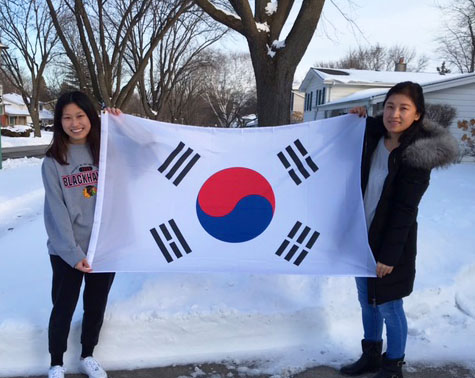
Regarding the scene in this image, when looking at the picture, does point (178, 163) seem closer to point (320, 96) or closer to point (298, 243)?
point (298, 243)

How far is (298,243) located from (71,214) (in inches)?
62.3

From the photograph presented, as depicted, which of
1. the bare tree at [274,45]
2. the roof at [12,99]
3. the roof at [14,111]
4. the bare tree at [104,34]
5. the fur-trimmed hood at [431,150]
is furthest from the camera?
the roof at [12,99]

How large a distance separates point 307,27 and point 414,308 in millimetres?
3047

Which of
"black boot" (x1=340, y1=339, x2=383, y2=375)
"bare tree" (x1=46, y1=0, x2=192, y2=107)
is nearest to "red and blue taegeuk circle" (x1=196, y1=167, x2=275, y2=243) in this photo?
"black boot" (x1=340, y1=339, x2=383, y2=375)

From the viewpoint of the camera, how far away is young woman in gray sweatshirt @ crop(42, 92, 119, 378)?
8.58 feet

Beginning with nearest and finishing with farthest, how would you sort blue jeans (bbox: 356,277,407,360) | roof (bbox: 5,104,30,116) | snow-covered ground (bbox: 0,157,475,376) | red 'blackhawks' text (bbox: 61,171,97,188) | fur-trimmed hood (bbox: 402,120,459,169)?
fur-trimmed hood (bbox: 402,120,459,169) < red 'blackhawks' text (bbox: 61,171,97,188) < blue jeans (bbox: 356,277,407,360) < snow-covered ground (bbox: 0,157,475,376) < roof (bbox: 5,104,30,116)

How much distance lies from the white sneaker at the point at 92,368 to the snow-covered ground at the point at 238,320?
18 centimetres

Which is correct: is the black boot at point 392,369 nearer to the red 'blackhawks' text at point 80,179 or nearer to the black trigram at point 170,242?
the black trigram at point 170,242

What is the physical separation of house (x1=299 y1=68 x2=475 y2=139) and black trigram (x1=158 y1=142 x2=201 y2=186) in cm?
1599

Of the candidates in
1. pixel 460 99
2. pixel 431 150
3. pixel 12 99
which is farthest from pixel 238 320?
pixel 12 99

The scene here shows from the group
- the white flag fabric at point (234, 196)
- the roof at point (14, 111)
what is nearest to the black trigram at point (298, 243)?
the white flag fabric at point (234, 196)

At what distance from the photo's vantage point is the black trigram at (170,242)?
9.86 feet

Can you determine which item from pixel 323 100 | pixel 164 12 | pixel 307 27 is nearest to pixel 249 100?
pixel 323 100

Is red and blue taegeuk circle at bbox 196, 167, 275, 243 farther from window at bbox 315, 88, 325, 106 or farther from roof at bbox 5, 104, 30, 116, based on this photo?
roof at bbox 5, 104, 30, 116
